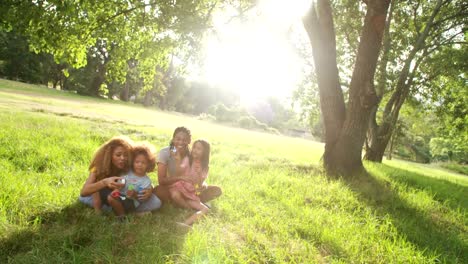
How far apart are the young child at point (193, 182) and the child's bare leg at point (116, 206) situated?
2.74 ft

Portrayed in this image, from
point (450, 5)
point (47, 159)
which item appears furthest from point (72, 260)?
point (450, 5)

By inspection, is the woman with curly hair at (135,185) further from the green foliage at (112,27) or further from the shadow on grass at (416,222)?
the shadow on grass at (416,222)

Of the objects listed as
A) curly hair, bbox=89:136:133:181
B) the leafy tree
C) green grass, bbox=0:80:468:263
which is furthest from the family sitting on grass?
the leafy tree

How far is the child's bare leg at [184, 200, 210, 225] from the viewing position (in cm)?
438

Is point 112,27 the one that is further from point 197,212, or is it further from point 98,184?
point 197,212

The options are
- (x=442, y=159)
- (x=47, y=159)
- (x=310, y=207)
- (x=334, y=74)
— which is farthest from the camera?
(x=442, y=159)

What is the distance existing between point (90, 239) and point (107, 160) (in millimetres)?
1114

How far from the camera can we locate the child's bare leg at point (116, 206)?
4233 mm

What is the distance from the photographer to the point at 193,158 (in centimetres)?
510

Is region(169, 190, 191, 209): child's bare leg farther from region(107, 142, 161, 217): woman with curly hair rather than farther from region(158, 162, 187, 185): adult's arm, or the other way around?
region(107, 142, 161, 217): woman with curly hair

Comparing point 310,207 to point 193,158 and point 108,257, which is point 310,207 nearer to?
point 193,158

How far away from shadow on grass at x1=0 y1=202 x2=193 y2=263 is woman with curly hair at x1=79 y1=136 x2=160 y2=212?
0.21m

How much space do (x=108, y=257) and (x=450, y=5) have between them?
17.0 meters

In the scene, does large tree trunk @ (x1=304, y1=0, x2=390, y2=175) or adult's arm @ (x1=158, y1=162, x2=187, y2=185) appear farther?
large tree trunk @ (x1=304, y1=0, x2=390, y2=175)
